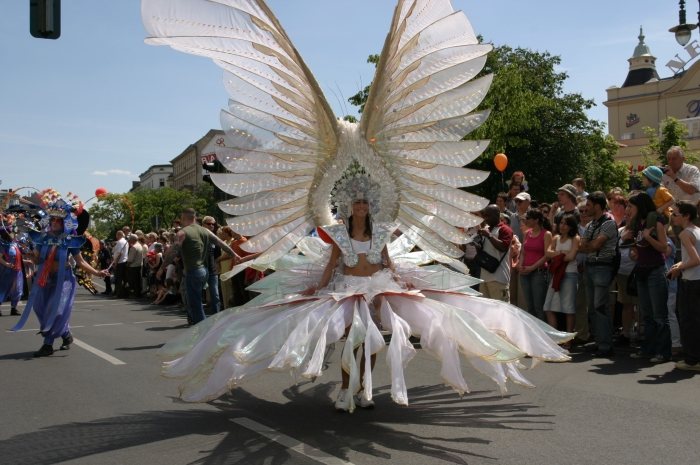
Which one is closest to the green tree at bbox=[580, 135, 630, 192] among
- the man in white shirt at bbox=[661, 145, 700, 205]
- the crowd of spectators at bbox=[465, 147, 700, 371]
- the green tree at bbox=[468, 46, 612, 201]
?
the green tree at bbox=[468, 46, 612, 201]

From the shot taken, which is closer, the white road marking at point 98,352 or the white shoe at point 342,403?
the white shoe at point 342,403

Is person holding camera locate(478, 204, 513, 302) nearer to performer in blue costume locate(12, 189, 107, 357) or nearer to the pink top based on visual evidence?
the pink top

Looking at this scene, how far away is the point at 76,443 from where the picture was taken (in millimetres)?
4973

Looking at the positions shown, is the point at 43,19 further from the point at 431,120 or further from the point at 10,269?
the point at 10,269

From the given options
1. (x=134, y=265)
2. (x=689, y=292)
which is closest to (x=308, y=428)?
(x=689, y=292)

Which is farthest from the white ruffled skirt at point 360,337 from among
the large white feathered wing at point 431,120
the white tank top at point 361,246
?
the large white feathered wing at point 431,120

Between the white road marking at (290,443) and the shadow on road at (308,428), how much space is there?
5 cm

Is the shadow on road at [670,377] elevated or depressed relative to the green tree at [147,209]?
depressed

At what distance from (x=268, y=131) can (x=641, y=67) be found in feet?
290

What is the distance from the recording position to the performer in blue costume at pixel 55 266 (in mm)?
9117

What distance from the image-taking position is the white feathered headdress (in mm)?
5625

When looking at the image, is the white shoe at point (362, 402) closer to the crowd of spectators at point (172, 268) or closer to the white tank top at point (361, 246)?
the white tank top at point (361, 246)

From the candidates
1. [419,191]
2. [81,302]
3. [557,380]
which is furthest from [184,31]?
[81,302]

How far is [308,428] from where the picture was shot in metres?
5.18
